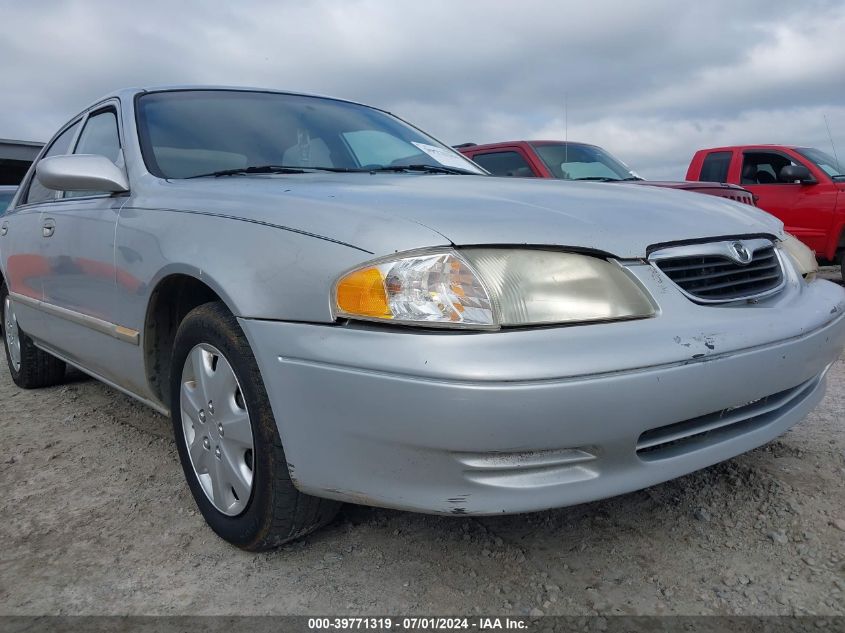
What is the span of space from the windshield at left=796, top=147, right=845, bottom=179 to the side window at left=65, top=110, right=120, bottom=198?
280 inches

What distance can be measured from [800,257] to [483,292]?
Answer: 144cm

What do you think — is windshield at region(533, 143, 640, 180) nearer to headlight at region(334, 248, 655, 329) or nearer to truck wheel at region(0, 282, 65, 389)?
truck wheel at region(0, 282, 65, 389)

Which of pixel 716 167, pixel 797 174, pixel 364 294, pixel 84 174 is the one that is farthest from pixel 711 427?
pixel 716 167

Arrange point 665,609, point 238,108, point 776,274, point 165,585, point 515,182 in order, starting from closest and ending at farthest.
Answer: point 665,609, point 165,585, point 776,274, point 515,182, point 238,108

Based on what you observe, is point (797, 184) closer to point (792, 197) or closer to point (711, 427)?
point (792, 197)

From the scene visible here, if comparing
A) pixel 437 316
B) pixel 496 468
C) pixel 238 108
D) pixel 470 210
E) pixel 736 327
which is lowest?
pixel 496 468

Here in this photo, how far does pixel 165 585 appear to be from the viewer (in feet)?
6.12

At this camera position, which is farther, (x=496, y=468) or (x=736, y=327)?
(x=736, y=327)

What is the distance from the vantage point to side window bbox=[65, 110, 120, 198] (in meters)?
2.82

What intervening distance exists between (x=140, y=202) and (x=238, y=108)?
0.64 m

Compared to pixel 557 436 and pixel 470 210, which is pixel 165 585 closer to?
pixel 557 436

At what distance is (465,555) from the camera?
1941 mm

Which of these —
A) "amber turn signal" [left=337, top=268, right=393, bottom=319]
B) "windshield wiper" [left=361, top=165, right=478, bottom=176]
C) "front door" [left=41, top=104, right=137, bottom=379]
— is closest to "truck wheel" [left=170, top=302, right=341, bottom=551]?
"amber turn signal" [left=337, top=268, right=393, bottom=319]

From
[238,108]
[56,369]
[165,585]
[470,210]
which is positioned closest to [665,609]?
[470,210]
